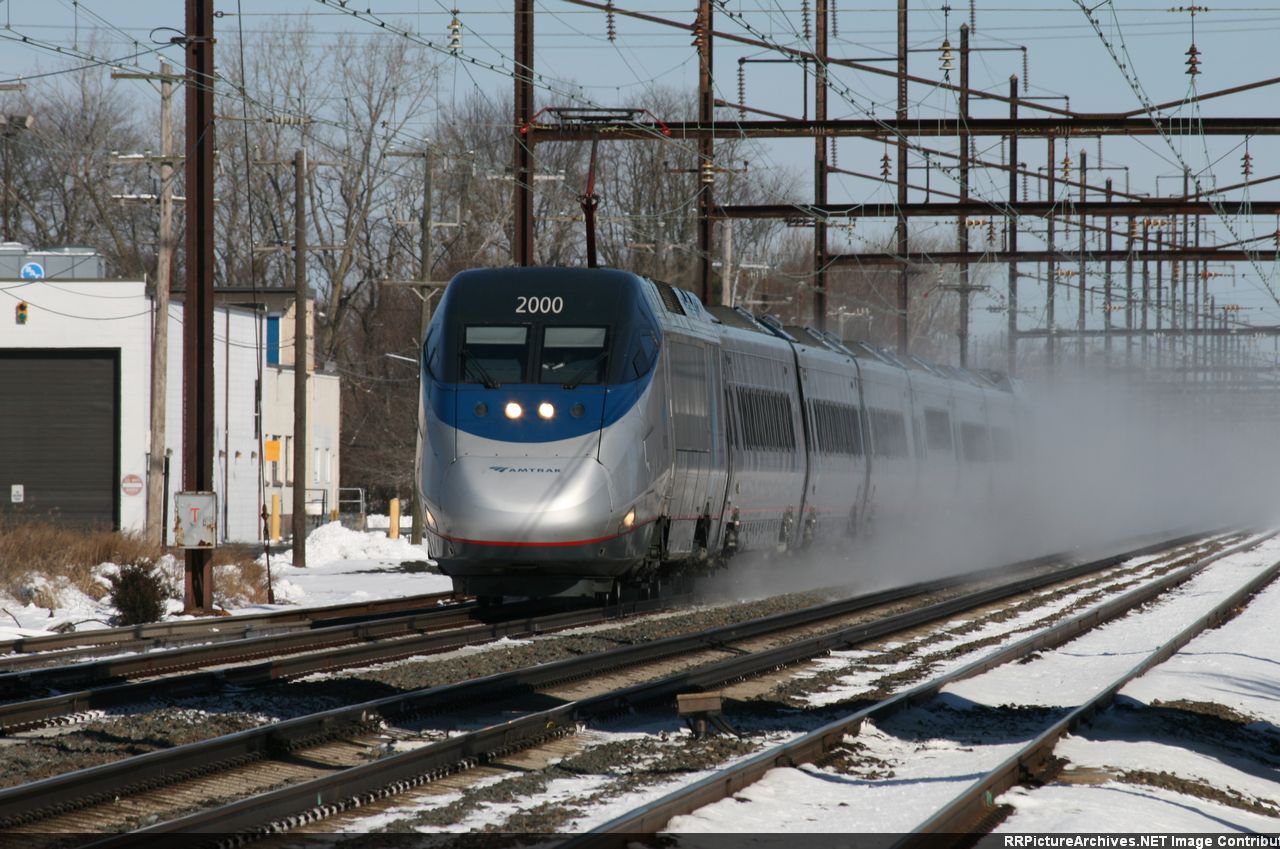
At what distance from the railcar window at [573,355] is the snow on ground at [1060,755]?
207 inches

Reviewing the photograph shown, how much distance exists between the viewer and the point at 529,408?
18.0 m

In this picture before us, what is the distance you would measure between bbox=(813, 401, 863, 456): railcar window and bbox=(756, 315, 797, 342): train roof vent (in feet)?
3.62

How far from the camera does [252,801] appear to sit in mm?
7758

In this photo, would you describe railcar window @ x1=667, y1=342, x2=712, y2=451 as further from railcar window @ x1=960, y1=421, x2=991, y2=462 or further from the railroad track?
railcar window @ x1=960, y1=421, x2=991, y2=462

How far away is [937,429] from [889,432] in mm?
3915

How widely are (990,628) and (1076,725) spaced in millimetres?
8626

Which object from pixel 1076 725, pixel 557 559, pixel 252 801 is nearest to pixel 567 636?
pixel 557 559

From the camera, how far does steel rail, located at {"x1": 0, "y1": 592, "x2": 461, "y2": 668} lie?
52.4ft

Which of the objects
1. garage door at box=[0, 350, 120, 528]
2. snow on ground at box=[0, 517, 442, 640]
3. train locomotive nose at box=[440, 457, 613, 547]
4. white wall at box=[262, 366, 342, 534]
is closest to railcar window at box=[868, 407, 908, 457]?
snow on ground at box=[0, 517, 442, 640]

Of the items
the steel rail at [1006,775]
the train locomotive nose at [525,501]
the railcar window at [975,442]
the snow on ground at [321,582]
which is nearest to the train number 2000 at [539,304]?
the train locomotive nose at [525,501]

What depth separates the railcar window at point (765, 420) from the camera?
74.9 ft

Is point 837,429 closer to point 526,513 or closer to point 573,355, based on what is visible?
point 573,355

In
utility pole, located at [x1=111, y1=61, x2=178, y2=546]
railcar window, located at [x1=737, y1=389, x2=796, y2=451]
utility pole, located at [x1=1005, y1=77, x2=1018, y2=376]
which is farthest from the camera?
utility pole, located at [x1=1005, y1=77, x2=1018, y2=376]

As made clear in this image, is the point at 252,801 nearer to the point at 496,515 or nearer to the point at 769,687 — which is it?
the point at 769,687
